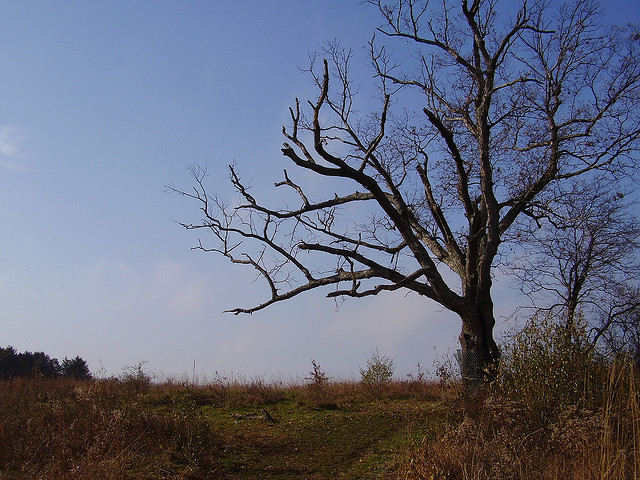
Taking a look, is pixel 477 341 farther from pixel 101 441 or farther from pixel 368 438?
pixel 101 441

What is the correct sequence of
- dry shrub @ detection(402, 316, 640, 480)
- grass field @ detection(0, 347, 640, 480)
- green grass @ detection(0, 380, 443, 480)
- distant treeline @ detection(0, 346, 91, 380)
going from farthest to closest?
1. distant treeline @ detection(0, 346, 91, 380)
2. green grass @ detection(0, 380, 443, 480)
3. grass field @ detection(0, 347, 640, 480)
4. dry shrub @ detection(402, 316, 640, 480)

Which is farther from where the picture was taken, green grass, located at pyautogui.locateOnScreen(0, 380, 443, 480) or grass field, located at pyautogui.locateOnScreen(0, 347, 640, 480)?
green grass, located at pyautogui.locateOnScreen(0, 380, 443, 480)

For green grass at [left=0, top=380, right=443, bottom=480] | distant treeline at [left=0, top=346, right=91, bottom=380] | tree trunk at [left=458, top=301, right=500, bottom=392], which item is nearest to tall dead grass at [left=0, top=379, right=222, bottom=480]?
green grass at [left=0, top=380, right=443, bottom=480]

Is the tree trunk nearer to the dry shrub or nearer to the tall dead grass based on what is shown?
the dry shrub

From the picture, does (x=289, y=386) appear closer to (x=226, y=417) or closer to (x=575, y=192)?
(x=226, y=417)

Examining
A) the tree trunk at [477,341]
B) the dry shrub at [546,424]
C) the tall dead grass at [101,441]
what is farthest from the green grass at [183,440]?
the tree trunk at [477,341]

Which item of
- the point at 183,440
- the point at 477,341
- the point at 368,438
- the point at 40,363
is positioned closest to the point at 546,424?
the point at 368,438

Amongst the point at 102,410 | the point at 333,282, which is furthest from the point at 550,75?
the point at 102,410

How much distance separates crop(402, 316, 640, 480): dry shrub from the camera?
19.7 ft

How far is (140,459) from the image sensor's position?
8258 millimetres

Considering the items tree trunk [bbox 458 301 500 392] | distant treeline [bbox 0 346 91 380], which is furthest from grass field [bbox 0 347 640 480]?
distant treeline [bbox 0 346 91 380]

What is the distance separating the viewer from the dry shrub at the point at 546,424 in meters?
6.02

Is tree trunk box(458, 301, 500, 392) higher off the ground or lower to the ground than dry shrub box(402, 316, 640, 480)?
higher

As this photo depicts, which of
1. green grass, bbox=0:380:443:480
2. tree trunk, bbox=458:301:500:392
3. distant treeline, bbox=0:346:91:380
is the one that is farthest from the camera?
distant treeline, bbox=0:346:91:380
